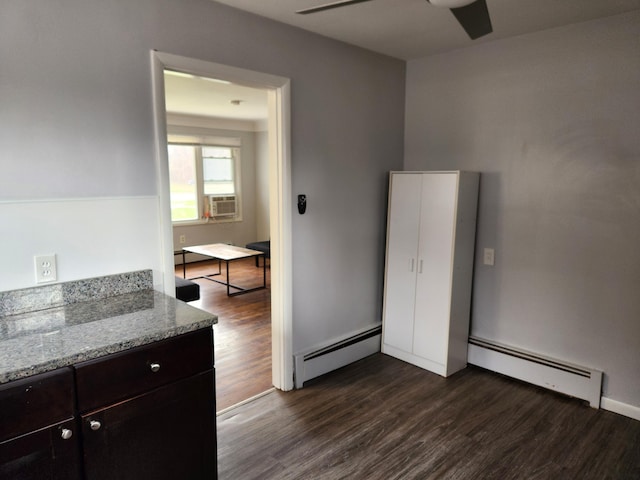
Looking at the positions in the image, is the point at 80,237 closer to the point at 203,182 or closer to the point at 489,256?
the point at 489,256

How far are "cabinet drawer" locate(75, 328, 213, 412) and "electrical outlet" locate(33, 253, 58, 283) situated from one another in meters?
0.62

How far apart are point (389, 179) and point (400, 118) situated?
56 cm

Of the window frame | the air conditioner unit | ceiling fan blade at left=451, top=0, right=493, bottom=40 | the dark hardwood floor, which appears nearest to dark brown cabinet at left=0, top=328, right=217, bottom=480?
the dark hardwood floor

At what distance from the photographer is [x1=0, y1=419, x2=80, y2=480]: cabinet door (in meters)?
1.31

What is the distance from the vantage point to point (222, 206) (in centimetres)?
748

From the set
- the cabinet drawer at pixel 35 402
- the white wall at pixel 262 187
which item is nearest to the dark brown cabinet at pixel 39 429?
the cabinet drawer at pixel 35 402

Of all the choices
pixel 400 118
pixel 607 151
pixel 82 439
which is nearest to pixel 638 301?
pixel 607 151

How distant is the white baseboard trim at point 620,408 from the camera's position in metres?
2.62

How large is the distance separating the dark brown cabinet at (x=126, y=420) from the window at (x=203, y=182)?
18.1ft

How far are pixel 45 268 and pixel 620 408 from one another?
3.31m

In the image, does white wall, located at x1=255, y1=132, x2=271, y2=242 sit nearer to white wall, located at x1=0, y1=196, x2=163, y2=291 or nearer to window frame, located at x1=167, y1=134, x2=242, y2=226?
window frame, located at x1=167, y1=134, x2=242, y2=226

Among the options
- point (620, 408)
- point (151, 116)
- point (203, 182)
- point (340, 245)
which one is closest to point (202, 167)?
point (203, 182)

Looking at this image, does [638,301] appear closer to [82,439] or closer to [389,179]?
[389,179]

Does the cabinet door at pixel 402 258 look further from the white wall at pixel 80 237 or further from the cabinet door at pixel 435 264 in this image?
Answer: the white wall at pixel 80 237
